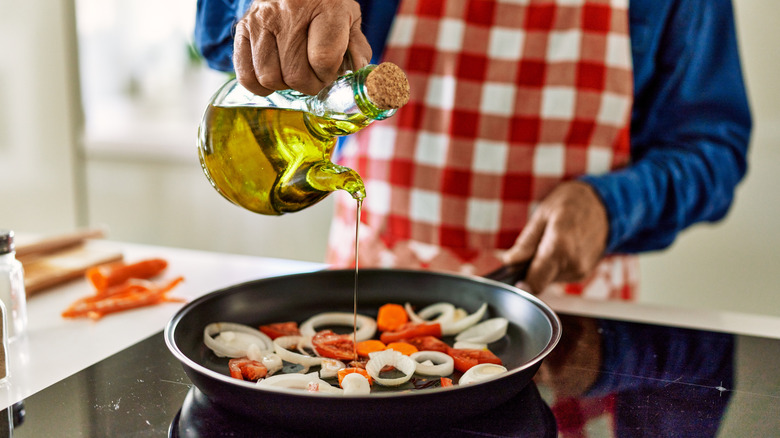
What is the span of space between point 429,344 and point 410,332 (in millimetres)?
41

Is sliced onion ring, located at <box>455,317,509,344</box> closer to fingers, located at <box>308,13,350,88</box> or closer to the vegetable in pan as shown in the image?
the vegetable in pan

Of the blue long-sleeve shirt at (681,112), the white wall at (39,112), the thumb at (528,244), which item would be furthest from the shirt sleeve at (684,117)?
the white wall at (39,112)

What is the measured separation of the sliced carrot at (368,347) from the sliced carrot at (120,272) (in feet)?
1.52

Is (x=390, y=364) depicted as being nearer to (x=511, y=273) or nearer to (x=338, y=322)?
(x=338, y=322)

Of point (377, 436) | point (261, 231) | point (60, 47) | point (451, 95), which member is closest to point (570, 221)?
point (451, 95)

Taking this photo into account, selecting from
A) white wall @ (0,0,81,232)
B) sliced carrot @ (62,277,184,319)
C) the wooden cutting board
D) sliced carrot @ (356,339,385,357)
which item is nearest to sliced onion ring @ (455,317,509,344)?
sliced carrot @ (356,339,385,357)

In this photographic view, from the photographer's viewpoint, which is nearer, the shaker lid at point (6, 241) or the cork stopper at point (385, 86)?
the cork stopper at point (385, 86)

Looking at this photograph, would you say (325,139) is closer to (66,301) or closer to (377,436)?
(377,436)

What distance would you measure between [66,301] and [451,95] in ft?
2.36

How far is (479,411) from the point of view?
1.94 feet

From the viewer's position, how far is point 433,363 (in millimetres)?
769

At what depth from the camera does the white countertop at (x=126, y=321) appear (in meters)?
0.79

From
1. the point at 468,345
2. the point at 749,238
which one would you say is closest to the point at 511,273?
the point at 468,345

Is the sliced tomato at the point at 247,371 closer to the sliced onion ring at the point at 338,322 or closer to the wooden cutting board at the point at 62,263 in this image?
the sliced onion ring at the point at 338,322
